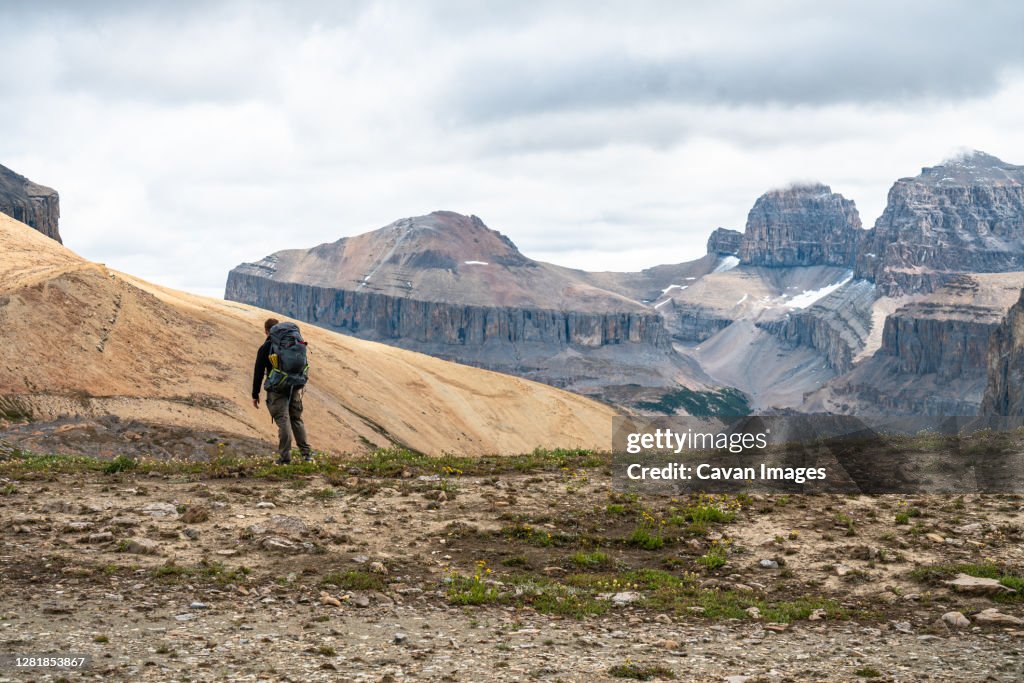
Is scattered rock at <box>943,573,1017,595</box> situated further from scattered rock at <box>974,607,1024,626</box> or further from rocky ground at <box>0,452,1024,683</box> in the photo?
scattered rock at <box>974,607,1024,626</box>

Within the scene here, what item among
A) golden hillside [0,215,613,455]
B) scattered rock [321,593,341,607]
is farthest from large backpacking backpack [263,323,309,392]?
golden hillside [0,215,613,455]

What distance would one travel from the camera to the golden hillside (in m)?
49.9

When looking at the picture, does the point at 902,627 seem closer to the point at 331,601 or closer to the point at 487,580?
the point at 487,580

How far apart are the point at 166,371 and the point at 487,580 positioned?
44.8 meters

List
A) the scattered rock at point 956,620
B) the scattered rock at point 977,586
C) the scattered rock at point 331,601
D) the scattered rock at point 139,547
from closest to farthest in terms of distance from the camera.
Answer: the scattered rock at point 956,620
the scattered rock at point 331,601
the scattered rock at point 977,586
the scattered rock at point 139,547

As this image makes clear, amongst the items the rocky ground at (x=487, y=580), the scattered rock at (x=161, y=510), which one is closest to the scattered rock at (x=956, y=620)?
the rocky ground at (x=487, y=580)

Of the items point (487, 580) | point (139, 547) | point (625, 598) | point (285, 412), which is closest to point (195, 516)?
point (139, 547)

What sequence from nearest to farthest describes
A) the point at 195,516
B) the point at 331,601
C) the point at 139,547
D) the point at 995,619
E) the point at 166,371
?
the point at 995,619
the point at 331,601
the point at 139,547
the point at 195,516
the point at 166,371

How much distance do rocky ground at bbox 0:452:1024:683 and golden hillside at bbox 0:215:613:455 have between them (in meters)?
26.8

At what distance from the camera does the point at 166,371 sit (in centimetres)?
5884

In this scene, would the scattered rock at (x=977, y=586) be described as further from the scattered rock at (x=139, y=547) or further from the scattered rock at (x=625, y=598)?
the scattered rock at (x=139, y=547)

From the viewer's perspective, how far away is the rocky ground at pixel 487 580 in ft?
47.3

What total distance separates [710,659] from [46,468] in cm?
1784

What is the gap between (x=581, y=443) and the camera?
107 metres
